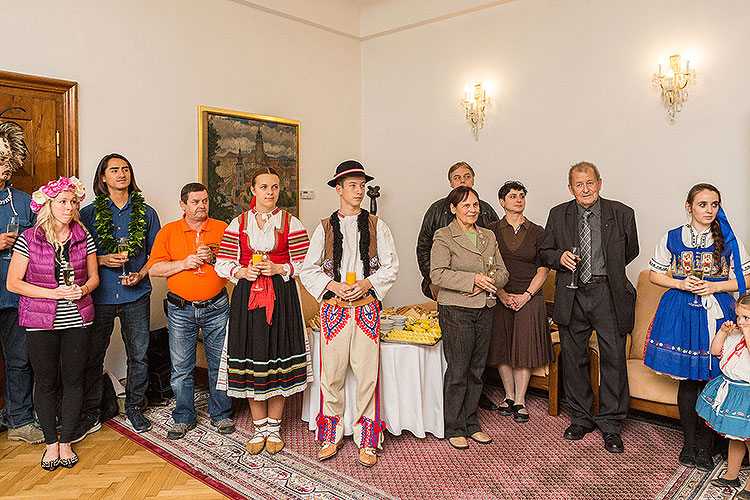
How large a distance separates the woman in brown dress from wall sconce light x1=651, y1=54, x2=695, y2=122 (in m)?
1.83

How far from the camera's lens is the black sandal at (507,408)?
4.46m

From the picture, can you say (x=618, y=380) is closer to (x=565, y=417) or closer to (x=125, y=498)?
(x=565, y=417)

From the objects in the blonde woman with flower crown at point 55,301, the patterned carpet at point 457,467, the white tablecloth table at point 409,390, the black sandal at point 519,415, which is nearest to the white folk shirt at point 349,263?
the white tablecloth table at point 409,390

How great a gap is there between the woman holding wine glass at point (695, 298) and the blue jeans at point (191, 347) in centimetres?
295

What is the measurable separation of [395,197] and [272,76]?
2.07 metres

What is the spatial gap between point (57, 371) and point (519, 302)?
3195 millimetres

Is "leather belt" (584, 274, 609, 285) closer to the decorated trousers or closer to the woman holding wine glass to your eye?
the woman holding wine glass

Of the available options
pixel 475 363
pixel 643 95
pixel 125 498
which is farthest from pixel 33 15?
pixel 643 95

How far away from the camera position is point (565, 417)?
4.41 meters

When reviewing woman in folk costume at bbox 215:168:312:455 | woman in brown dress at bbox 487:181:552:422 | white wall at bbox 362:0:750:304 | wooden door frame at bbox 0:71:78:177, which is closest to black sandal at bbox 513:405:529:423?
woman in brown dress at bbox 487:181:552:422

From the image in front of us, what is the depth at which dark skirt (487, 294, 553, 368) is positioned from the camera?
428 centimetres

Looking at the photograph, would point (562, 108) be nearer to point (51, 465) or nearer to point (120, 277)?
point (120, 277)

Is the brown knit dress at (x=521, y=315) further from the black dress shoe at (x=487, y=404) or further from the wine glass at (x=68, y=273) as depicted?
the wine glass at (x=68, y=273)

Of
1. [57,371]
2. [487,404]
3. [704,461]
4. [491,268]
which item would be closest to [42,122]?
[57,371]
